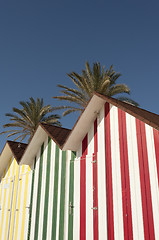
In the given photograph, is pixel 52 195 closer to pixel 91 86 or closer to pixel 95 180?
pixel 95 180

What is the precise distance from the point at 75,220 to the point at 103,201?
1305mm

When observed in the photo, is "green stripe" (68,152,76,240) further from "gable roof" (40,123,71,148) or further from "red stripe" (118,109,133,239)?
"red stripe" (118,109,133,239)

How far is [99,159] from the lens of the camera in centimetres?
652

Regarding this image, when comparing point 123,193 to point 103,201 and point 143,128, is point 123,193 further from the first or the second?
point 143,128

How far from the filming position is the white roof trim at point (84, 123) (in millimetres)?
6788

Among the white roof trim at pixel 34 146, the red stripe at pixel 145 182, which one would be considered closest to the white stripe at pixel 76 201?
the red stripe at pixel 145 182

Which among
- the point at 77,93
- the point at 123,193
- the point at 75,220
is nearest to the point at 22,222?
the point at 75,220

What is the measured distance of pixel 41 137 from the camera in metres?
9.65

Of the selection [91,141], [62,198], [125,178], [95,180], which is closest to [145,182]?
[125,178]

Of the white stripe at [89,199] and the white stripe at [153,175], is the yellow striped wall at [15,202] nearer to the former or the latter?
the white stripe at [89,199]

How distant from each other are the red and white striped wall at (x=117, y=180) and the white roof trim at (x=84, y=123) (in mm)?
174

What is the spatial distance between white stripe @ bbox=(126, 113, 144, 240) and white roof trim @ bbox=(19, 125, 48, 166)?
15.0 ft

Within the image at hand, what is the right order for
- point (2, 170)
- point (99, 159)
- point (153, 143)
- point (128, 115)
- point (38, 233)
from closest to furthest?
point (153, 143) < point (128, 115) < point (99, 159) < point (38, 233) < point (2, 170)

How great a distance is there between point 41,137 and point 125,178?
195 inches
